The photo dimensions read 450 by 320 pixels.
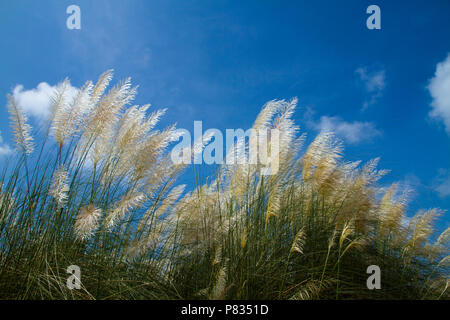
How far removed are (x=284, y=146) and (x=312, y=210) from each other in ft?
2.60

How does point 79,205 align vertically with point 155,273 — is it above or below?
above

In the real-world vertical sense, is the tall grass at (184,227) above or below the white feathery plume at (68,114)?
below

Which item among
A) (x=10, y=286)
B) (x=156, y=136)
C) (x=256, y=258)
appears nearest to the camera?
(x=10, y=286)

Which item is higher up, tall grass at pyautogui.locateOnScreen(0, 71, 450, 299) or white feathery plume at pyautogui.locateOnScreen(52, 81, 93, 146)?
white feathery plume at pyautogui.locateOnScreen(52, 81, 93, 146)

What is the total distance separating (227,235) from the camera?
9.69 ft

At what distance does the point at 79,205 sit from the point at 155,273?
2.74ft

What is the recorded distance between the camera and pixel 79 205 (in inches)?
114

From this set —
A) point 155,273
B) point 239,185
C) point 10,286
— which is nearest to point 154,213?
point 155,273
